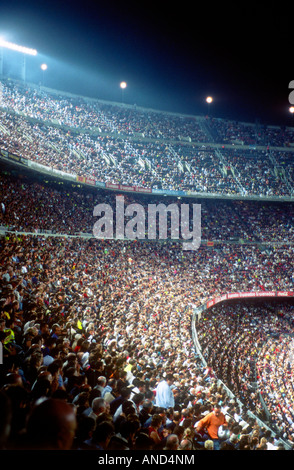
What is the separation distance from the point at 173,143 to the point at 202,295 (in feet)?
74.5

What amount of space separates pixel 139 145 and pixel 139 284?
70.1 ft

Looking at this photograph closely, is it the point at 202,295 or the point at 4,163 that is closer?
the point at 4,163

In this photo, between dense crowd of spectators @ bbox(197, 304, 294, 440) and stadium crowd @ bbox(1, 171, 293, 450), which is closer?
stadium crowd @ bbox(1, 171, 293, 450)

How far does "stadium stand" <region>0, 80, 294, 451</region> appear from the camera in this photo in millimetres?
4039

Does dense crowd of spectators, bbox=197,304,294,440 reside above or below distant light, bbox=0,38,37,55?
below

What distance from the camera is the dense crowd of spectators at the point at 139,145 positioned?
2712cm

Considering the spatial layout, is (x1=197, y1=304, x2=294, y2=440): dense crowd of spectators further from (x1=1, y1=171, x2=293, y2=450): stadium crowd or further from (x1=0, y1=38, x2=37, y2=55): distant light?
(x1=0, y1=38, x2=37, y2=55): distant light

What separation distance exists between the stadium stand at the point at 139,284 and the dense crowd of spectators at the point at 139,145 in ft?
0.68

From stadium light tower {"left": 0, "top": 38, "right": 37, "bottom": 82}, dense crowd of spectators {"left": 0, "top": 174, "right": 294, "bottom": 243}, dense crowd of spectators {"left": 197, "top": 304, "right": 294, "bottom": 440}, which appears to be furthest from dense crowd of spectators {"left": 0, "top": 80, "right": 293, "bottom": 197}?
dense crowd of spectators {"left": 197, "top": 304, "right": 294, "bottom": 440}

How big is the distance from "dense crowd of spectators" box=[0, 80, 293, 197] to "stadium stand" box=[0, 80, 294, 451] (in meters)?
0.21

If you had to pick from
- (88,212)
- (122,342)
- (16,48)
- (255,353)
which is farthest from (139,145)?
(122,342)

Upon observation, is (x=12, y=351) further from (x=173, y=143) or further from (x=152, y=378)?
(x=173, y=143)
